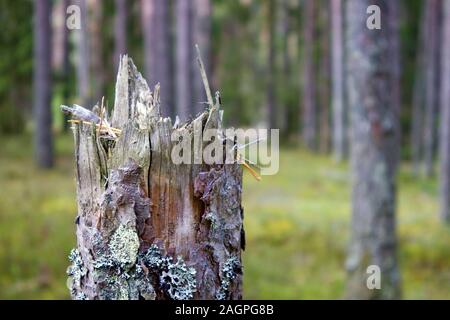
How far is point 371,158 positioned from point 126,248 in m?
6.17

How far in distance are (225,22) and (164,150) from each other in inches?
1490

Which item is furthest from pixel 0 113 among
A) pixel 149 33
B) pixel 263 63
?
pixel 263 63

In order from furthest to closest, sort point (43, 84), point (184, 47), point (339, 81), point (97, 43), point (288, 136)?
point (288, 136), point (97, 43), point (339, 81), point (43, 84), point (184, 47)

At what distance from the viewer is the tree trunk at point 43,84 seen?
1895 centimetres

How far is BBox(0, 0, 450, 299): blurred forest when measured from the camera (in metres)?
Result: 8.33

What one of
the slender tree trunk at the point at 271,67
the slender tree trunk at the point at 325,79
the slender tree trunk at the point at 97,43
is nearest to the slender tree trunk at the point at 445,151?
the slender tree trunk at the point at 97,43

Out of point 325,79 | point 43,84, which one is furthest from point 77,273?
point 325,79

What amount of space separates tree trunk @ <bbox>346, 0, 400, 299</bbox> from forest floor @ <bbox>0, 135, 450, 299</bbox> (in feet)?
2.40

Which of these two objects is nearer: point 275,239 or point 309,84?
point 275,239

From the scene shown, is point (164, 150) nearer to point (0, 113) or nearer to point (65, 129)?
point (0, 113)

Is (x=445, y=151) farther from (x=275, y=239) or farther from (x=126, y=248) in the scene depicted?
(x=126, y=248)

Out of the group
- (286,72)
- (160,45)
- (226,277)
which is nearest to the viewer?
(226,277)

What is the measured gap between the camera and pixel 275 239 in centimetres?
1230

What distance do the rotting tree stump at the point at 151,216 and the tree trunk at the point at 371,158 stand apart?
5658 mm
